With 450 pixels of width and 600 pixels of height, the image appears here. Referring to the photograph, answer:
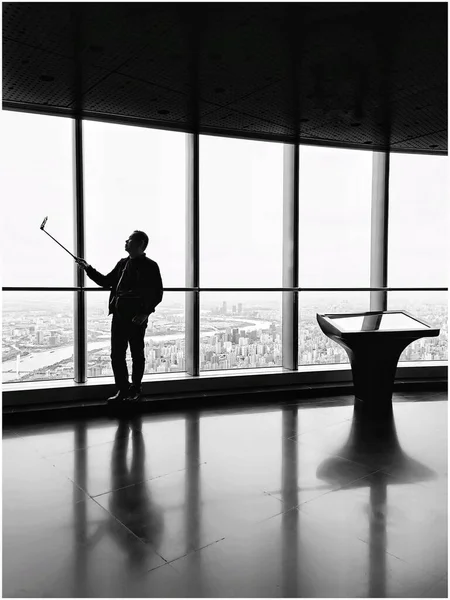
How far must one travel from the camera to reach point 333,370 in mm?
5504

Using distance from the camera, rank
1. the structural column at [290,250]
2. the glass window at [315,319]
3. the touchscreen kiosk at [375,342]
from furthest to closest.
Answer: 1. the glass window at [315,319]
2. the structural column at [290,250]
3. the touchscreen kiosk at [375,342]

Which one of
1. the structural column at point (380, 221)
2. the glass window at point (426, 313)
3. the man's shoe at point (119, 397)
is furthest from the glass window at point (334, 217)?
the man's shoe at point (119, 397)

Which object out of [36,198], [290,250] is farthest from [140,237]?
[290,250]

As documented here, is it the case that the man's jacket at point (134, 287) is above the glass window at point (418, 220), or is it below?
below

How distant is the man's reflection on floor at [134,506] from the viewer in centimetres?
214

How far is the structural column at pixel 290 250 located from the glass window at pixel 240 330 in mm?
Result: 109

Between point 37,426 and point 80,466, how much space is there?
1094mm

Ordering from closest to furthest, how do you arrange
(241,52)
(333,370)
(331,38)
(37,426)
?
1. (331,38)
2. (241,52)
3. (37,426)
4. (333,370)

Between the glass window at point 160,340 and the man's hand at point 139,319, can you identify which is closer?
the man's hand at point 139,319

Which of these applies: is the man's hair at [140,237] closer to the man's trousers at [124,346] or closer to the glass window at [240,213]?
the man's trousers at [124,346]

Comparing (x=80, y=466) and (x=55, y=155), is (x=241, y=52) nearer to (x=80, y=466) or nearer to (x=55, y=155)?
(x=55, y=155)

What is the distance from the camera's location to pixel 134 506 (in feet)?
8.27

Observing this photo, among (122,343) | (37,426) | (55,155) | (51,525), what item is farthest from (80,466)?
(55,155)

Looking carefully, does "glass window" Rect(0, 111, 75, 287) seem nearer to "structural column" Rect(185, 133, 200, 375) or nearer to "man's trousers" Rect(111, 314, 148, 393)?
"man's trousers" Rect(111, 314, 148, 393)
